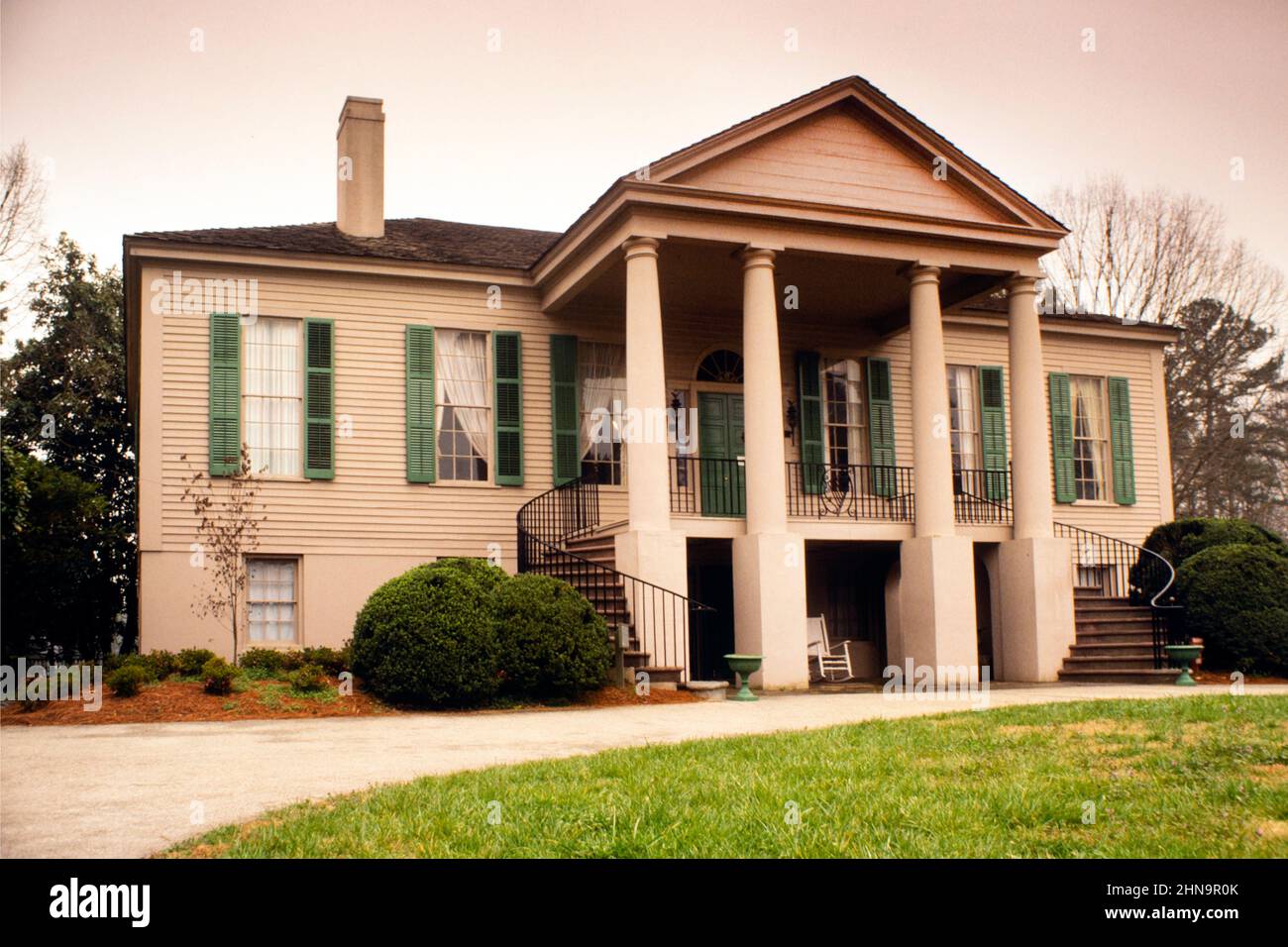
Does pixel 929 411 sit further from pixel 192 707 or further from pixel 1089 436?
pixel 192 707

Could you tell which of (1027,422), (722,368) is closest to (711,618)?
(722,368)

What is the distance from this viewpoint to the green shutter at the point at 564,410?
18688mm

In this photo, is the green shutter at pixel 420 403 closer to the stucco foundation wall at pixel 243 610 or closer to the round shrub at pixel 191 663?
the stucco foundation wall at pixel 243 610

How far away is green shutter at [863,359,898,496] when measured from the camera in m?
20.7

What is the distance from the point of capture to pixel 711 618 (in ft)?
65.7

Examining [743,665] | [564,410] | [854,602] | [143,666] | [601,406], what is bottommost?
[743,665]

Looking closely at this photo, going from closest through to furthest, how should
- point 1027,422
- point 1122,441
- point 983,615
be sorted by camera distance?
point 1027,422, point 983,615, point 1122,441

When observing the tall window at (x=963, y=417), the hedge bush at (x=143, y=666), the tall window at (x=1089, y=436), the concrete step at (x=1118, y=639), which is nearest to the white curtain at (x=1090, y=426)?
the tall window at (x=1089, y=436)

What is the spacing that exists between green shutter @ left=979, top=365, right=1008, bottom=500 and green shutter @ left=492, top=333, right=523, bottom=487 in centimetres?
834

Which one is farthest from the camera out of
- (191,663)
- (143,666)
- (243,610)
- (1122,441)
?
(1122,441)

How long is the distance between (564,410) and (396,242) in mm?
3745

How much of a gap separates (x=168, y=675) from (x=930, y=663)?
388 inches

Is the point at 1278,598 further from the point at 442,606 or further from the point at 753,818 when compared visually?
the point at 753,818

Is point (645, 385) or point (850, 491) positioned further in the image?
point (850, 491)
